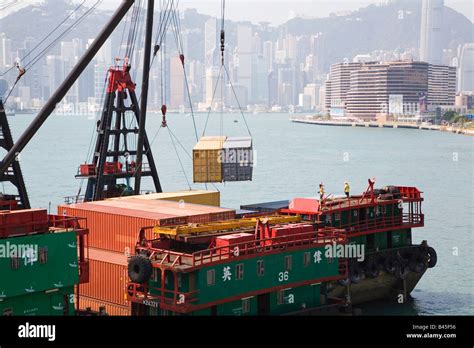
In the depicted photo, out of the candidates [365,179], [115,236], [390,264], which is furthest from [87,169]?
[365,179]

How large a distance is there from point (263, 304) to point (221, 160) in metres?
17.3

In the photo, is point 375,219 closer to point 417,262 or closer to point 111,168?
point 417,262

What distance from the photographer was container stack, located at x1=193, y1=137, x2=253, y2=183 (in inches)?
1688

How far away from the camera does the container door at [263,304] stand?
2639 cm

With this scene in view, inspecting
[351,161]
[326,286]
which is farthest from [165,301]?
[351,161]

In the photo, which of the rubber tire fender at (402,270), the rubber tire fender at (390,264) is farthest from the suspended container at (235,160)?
the rubber tire fender at (402,270)

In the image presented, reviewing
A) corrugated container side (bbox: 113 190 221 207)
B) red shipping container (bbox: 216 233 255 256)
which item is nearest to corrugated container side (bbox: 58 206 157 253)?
red shipping container (bbox: 216 233 255 256)

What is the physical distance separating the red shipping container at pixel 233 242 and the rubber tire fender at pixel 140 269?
7.38 feet

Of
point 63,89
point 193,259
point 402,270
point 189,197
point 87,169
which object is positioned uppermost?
point 63,89

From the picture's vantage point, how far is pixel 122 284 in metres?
27.1

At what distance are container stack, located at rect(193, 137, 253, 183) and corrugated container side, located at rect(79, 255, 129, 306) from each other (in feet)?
50.0

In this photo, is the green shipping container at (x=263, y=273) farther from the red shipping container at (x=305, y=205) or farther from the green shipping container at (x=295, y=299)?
the red shipping container at (x=305, y=205)

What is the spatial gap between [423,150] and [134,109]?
108262 millimetres

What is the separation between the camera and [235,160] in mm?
43844
